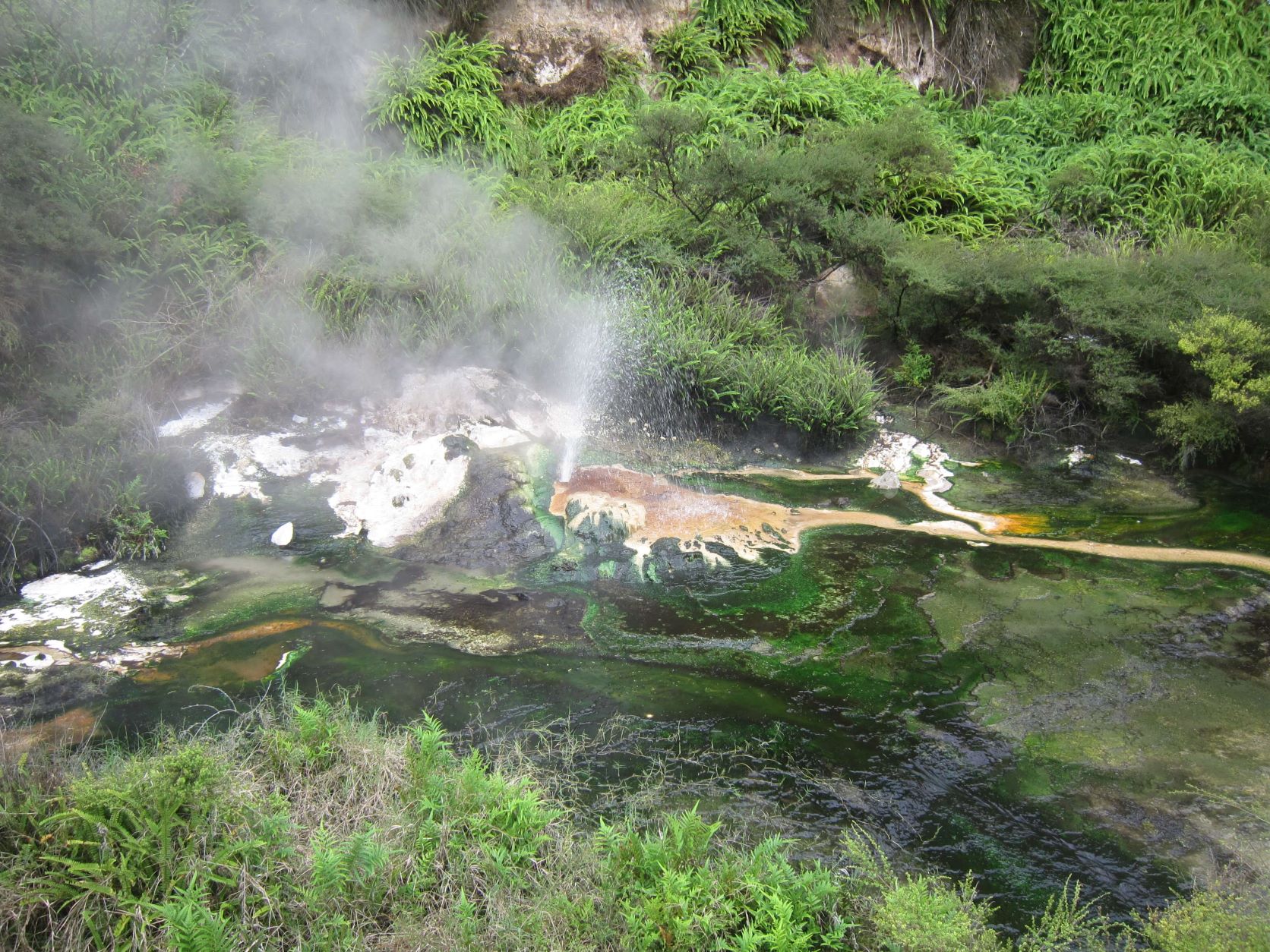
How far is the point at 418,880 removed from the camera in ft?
9.89

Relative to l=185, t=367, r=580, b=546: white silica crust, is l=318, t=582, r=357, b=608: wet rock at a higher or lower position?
lower

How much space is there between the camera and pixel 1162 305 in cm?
720

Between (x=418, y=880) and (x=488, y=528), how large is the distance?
3157 millimetres

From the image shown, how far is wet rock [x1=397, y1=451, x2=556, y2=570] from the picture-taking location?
573 centimetres

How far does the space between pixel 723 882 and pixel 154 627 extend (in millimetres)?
3568

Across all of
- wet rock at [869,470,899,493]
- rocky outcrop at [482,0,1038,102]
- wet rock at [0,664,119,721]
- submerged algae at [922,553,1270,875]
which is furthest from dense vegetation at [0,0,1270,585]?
submerged algae at [922,553,1270,875]

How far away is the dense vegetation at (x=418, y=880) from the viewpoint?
2730 millimetres

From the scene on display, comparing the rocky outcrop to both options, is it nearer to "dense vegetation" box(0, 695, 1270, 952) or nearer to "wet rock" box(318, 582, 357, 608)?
"wet rock" box(318, 582, 357, 608)

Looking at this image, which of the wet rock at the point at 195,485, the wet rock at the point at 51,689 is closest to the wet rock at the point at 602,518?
the wet rock at the point at 195,485

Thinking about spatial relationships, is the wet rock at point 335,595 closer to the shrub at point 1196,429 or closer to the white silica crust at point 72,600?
the white silica crust at point 72,600

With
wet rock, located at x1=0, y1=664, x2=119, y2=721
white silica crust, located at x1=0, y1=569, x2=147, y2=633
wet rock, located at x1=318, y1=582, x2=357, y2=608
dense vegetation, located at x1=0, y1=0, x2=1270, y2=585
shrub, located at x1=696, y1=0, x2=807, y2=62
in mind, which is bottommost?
wet rock, located at x1=0, y1=664, x2=119, y2=721

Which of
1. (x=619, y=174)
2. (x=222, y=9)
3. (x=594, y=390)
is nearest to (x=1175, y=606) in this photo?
(x=594, y=390)

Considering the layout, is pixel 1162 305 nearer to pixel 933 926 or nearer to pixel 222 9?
pixel 933 926

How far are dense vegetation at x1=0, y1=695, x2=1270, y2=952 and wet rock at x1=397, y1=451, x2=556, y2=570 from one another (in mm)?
2396
